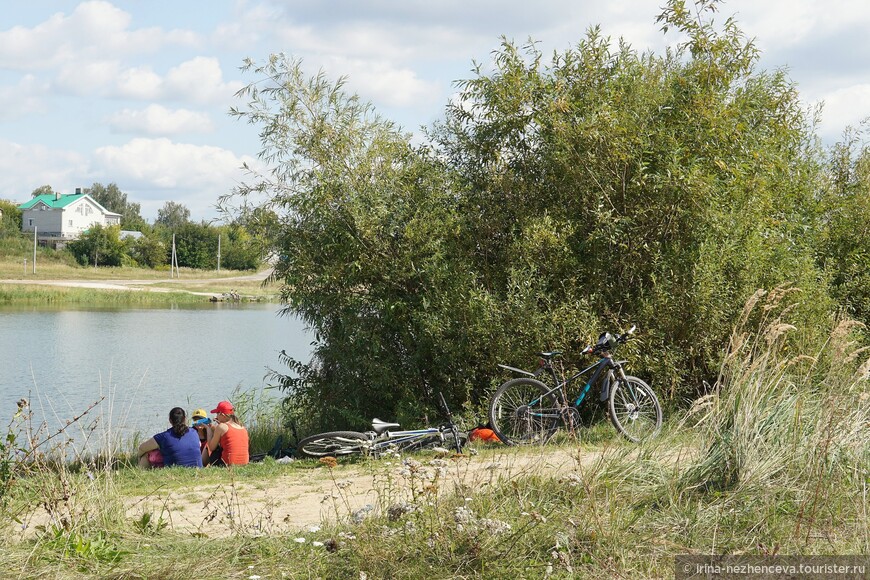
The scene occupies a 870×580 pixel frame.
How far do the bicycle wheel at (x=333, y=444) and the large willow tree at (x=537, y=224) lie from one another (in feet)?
6.09

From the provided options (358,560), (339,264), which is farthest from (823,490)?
(339,264)

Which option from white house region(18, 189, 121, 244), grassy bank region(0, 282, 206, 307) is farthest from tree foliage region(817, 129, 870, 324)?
white house region(18, 189, 121, 244)

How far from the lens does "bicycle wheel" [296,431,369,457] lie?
8742mm

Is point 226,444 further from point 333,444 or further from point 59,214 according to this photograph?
point 59,214

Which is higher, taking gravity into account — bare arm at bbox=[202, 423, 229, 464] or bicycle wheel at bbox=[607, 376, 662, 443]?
bicycle wheel at bbox=[607, 376, 662, 443]

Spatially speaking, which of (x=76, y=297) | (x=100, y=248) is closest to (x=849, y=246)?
(x=76, y=297)

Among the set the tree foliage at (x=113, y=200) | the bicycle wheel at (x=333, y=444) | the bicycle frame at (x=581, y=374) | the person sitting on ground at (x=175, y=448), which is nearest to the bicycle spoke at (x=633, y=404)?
the bicycle frame at (x=581, y=374)

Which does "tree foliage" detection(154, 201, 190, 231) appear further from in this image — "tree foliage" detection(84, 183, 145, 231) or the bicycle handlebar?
the bicycle handlebar

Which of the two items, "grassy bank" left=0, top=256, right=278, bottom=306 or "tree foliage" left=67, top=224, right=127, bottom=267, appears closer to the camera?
"grassy bank" left=0, top=256, right=278, bottom=306

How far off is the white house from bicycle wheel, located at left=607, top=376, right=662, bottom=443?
92483mm

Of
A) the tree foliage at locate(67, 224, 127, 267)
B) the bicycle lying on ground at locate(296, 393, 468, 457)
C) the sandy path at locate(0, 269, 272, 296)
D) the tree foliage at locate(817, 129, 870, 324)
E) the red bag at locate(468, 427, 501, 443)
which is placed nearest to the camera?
the bicycle lying on ground at locate(296, 393, 468, 457)

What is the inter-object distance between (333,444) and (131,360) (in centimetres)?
1696

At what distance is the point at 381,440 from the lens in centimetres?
880

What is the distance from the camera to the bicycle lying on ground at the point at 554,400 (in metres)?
8.95
